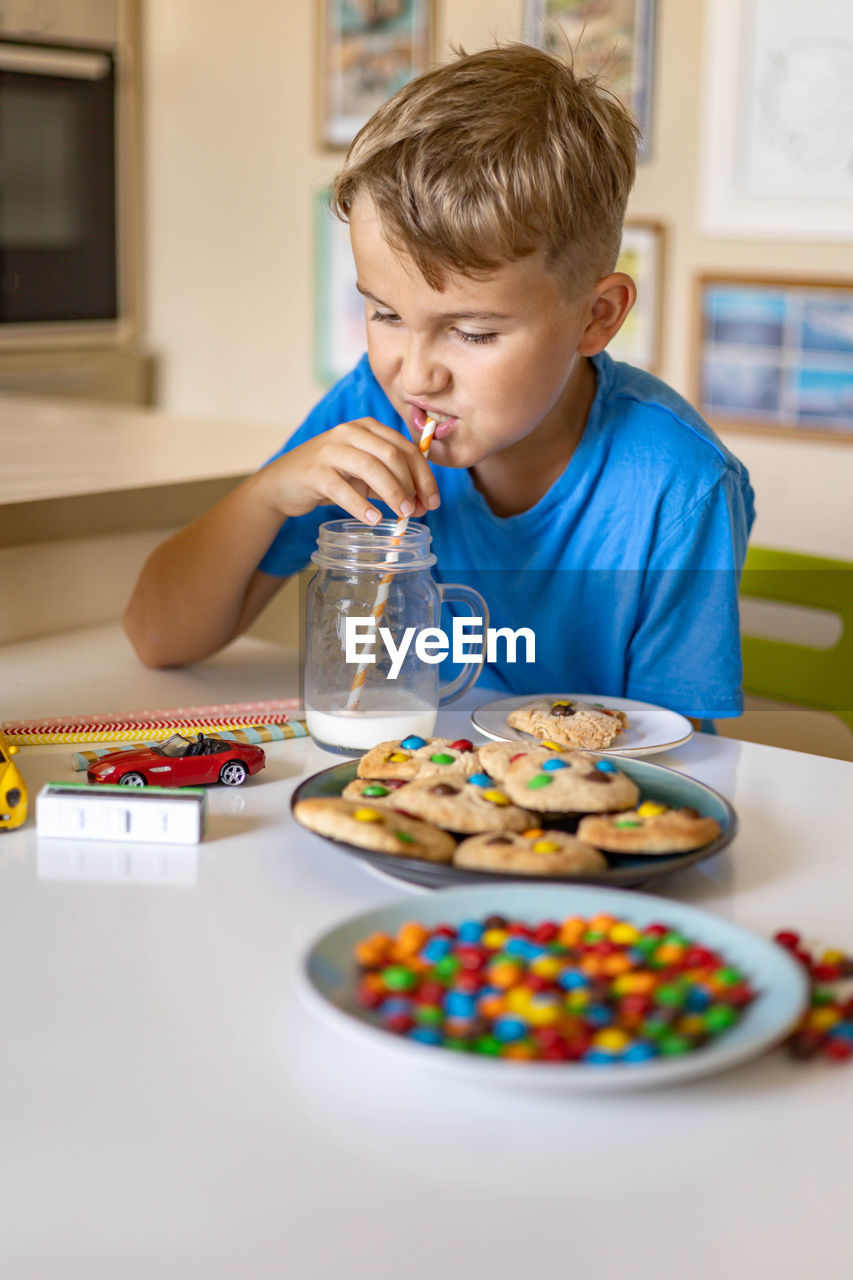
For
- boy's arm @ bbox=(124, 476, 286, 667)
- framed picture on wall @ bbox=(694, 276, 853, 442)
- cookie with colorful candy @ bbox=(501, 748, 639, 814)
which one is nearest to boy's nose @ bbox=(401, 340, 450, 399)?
boy's arm @ bbox=(124, 476, 286, 667)

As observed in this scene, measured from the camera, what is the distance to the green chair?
4.57 ft

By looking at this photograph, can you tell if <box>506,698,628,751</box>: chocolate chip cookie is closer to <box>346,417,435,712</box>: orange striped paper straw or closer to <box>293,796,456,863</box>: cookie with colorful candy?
<box>346,417,435,712</box>: orange striped paper straw

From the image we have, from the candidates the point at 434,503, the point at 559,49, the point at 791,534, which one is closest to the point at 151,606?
the point at 434,503

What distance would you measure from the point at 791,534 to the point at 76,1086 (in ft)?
7.43

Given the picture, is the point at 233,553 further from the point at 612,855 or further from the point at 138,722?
the point at 612,855

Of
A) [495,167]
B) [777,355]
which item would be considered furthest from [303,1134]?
[777,355]

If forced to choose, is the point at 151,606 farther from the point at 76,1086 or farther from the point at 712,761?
the point at 76,1086

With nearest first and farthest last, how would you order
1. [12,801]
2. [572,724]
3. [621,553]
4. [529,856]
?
[529,856], [12,801], [572,724], [621,553]

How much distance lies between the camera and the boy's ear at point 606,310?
1.09m

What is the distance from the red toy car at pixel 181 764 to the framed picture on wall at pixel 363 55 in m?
2.38

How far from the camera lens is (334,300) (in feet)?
10.6

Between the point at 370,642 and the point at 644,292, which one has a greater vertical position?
the point at 644,292

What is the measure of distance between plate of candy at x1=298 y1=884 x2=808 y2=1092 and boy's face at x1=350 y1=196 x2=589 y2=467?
1.57 ft

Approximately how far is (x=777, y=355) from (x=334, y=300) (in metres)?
1.14
